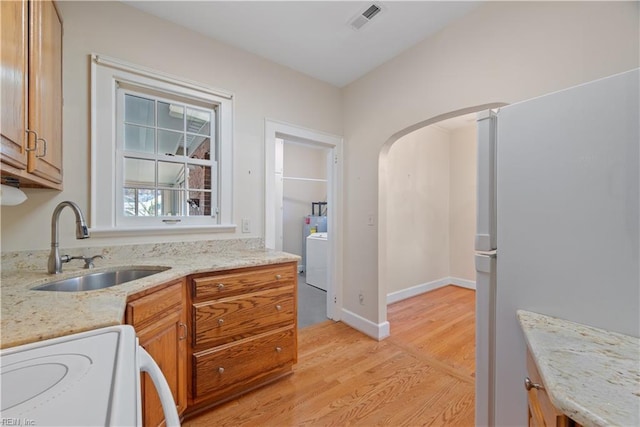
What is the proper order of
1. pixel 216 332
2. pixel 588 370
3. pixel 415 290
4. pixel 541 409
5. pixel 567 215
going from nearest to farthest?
pixel 588 370 < pixel 541 409 < pixel 567 215 < pixel 216 332 < pixel 415 290

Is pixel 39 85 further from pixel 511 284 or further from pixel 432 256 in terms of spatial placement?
pixel 432 256

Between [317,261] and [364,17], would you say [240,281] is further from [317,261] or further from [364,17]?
[317,261]

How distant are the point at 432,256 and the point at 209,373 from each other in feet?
11.7

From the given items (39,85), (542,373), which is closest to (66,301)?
(39,85)

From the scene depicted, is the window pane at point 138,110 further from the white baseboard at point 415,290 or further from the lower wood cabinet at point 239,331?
the white baseboard at point 415,290

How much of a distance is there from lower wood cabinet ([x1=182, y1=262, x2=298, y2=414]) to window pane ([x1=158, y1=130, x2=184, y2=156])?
111cm

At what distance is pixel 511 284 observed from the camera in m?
0.98

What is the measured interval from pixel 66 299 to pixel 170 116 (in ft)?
5.12

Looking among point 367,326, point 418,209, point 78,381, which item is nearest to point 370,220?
point 367,326

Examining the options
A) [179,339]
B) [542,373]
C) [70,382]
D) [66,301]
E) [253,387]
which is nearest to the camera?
[70,382]

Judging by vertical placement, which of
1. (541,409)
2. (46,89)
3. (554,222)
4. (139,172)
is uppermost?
(46,89)

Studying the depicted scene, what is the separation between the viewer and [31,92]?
1.10m

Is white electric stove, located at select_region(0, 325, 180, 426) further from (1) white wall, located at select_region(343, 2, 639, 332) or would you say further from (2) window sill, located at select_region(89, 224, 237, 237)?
(1) white wall, located at select_region(343, 2, 639, 332)

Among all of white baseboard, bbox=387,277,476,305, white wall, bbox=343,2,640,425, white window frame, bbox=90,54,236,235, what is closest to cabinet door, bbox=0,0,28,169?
white window frame, bbox=90,54,236,235
